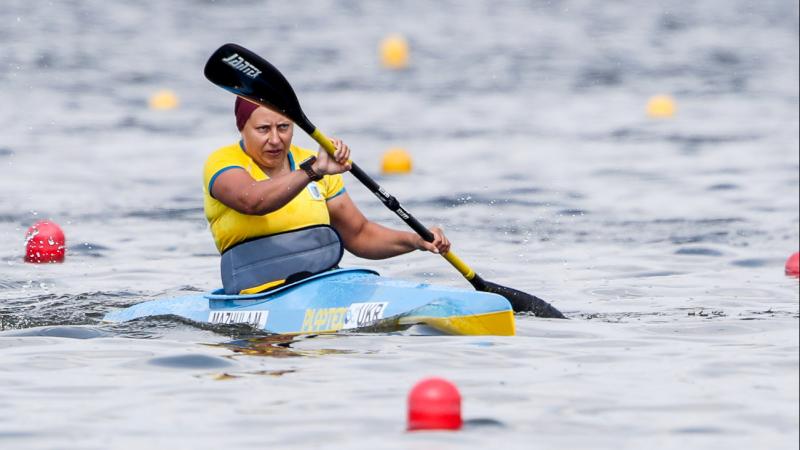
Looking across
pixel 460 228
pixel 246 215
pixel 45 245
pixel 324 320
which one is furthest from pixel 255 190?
pixel 460 228

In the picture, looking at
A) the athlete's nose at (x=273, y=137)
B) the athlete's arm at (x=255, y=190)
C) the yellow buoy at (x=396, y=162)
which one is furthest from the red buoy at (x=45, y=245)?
the yellow buoy at (x=396, y=162)

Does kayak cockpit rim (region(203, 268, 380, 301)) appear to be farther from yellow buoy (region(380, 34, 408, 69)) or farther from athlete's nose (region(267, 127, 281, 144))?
yellow buoy (region(380, 34, 408, 69))

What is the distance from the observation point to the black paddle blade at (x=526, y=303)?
25.6 ft

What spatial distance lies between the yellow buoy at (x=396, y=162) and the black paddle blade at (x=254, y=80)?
25.2 feet

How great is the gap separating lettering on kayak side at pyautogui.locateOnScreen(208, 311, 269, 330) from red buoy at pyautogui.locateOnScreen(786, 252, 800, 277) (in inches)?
158

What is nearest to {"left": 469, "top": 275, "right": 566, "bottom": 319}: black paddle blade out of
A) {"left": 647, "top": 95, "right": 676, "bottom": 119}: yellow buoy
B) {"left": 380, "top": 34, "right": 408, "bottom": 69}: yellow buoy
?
{"left": 647, "top": 95, "right": 676, "bottom": 119}: yellow buoy

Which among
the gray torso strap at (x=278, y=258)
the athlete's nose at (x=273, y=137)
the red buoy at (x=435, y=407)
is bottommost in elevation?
the red buoy at (x=435, y=407)

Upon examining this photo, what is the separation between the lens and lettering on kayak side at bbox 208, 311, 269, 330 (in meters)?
7.17

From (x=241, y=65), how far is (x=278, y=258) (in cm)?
96

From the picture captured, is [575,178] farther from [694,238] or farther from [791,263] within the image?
[791,263]

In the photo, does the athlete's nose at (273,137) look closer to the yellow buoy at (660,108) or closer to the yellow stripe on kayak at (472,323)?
the yellow stripe on kayak at (472,323)

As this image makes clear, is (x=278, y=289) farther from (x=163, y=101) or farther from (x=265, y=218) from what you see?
(x=163, y=101)

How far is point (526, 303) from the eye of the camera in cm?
785

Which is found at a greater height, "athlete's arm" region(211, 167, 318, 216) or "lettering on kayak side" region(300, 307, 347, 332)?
"athlete's arm" region(211, 167, 318, 216)
